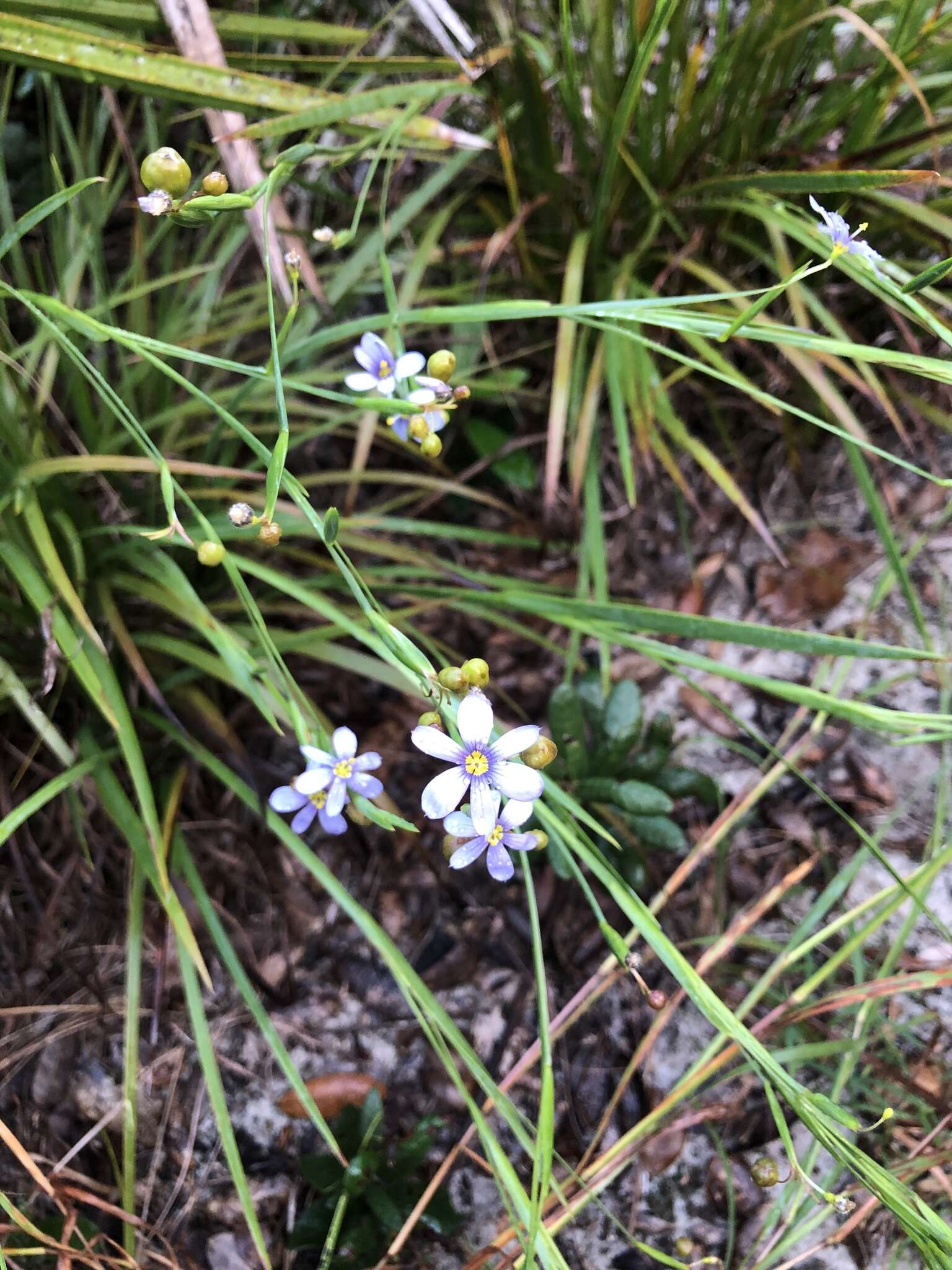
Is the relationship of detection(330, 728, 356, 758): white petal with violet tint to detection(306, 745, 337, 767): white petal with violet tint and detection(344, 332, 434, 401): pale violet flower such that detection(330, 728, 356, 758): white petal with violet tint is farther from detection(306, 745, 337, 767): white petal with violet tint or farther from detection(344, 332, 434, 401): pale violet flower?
detection(344, 332, 434, 401): pale violet flower

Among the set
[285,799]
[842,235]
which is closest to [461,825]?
[285,799]

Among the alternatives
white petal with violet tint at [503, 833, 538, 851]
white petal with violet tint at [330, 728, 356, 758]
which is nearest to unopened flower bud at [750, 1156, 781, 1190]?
white petal with violet tint at [503, 833, 538, 851]

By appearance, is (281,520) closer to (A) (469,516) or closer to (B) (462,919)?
(A) (469,516)

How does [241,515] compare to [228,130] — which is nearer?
[241,515]

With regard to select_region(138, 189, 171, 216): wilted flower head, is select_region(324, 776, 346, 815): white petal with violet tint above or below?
below

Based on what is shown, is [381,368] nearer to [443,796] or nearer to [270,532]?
[270,532]

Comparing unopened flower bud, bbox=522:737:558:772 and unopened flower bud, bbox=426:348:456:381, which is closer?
unopened flower bud, bbox=522:737:558:772
